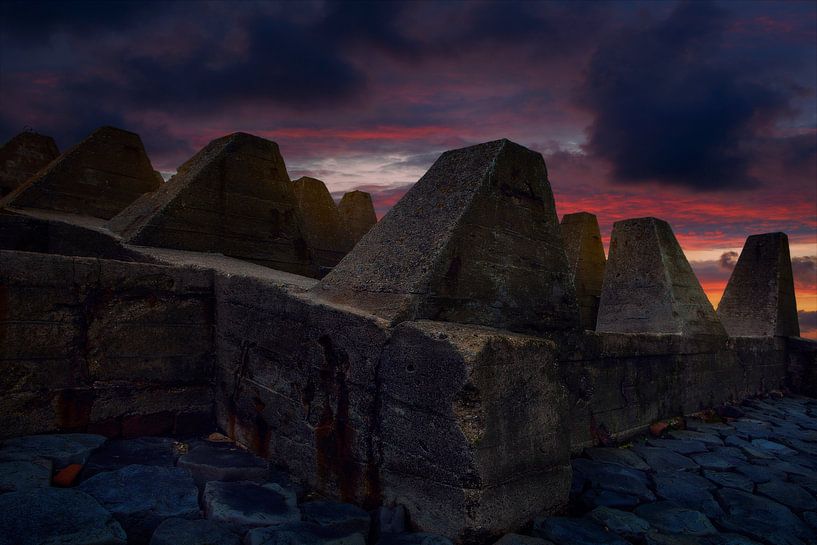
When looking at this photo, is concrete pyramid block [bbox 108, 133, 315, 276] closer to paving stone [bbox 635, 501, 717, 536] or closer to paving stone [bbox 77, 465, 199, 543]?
paving stone [bbox 77, 465, 199, 543]

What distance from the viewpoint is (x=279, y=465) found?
3.43 metres

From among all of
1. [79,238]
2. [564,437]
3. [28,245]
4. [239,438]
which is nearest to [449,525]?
[564,437]

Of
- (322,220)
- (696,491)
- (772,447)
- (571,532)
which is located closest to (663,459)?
(696,491)

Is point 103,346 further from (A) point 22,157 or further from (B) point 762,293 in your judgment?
(B) point 762,293

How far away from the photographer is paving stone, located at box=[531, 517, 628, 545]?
264 centimetres

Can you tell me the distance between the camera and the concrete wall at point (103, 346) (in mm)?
3381

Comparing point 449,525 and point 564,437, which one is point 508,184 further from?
point 449,525

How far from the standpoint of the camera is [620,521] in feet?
9.77

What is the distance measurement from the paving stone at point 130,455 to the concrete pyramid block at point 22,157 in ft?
35.7

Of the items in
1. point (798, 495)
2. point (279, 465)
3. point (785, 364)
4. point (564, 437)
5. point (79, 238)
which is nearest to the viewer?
point (564, 437)

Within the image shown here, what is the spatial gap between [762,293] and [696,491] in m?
8.08

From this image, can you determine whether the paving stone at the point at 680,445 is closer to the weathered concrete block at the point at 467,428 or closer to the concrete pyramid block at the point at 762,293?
the weathered concrete block at the point at 467,428

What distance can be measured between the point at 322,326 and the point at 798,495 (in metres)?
3.88

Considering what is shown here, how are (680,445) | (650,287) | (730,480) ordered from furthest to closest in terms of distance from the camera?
(650,287) → (680,445) → (730,480)
